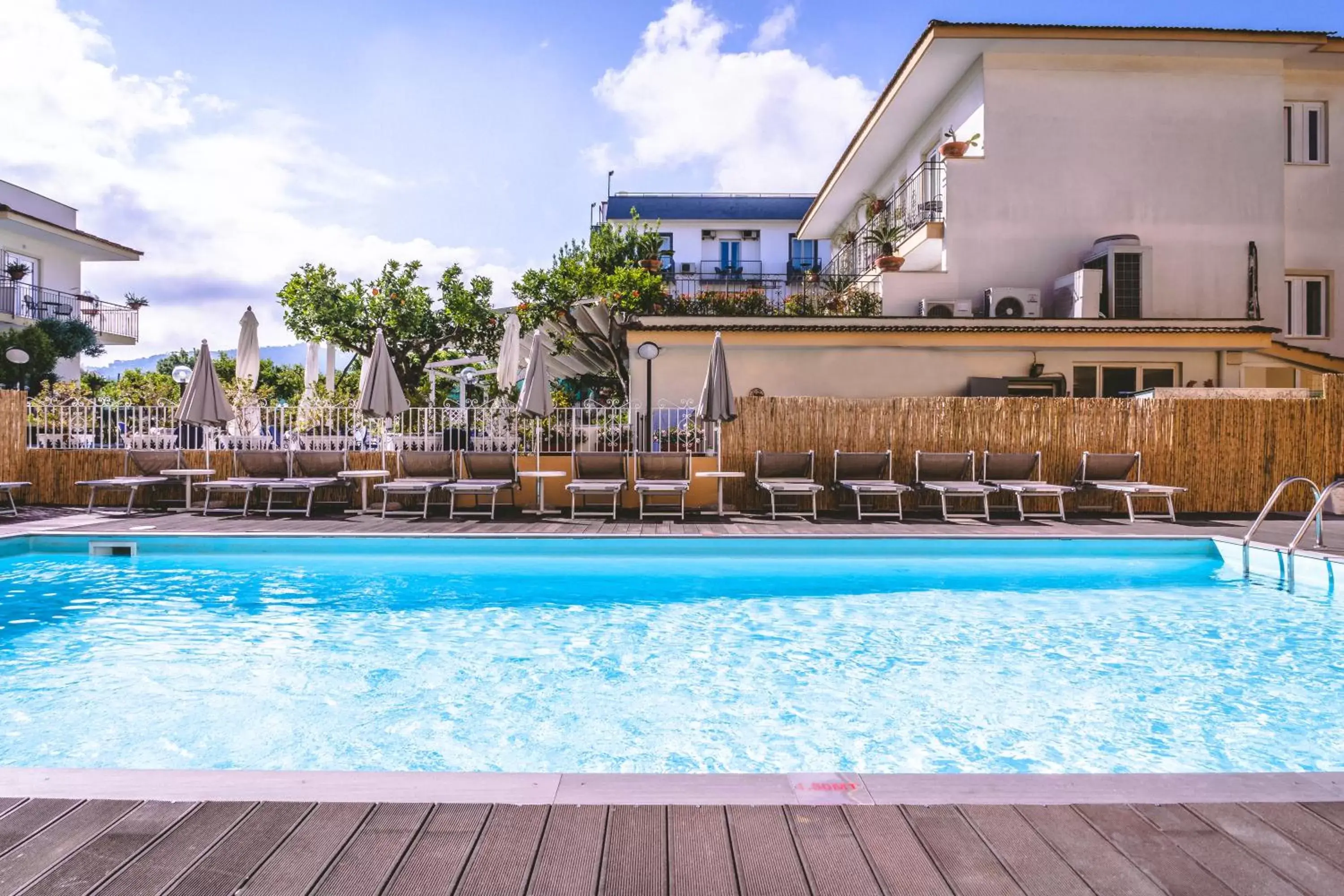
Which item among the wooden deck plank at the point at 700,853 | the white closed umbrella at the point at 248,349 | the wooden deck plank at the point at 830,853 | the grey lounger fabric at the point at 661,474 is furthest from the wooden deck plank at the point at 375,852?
the white closed umbrella at the point at 248,349

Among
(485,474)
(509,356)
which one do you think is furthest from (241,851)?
(509,356)

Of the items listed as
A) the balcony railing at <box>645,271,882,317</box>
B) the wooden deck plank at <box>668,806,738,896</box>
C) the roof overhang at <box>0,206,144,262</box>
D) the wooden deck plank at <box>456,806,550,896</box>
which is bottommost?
the wooden deck plank at <box>668,806,738,896</box>

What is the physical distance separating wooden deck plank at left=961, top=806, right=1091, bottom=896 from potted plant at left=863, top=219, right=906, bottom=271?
15.2 meters

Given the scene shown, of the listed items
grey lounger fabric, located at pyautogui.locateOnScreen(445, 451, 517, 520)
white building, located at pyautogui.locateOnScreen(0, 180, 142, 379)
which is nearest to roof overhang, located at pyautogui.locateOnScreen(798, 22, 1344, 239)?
grey lounger fabric, located at pyautogui.locateOnScreen(445, 451, 517, 520)

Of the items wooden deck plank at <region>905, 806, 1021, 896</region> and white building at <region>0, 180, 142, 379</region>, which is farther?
white building at <region>0, 180, 142, 379</region>

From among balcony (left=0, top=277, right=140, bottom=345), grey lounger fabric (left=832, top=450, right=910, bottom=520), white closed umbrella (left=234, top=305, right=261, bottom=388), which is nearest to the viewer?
grey lounger fabric (left=832, top=450, right=910, bottom=520)

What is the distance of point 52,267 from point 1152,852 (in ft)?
112

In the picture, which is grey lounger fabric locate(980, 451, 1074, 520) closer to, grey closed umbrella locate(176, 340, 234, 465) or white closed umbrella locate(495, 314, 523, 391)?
white closed umbrella locate(495, 314, 523, 391)

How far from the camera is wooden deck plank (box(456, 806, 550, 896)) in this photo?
80.3 inches

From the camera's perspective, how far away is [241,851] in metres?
2.19

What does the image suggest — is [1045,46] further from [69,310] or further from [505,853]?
[69,310]

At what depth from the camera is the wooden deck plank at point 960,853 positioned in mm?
2061

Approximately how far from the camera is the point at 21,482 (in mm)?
11258

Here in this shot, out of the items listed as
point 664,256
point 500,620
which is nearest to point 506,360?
point 500,620
